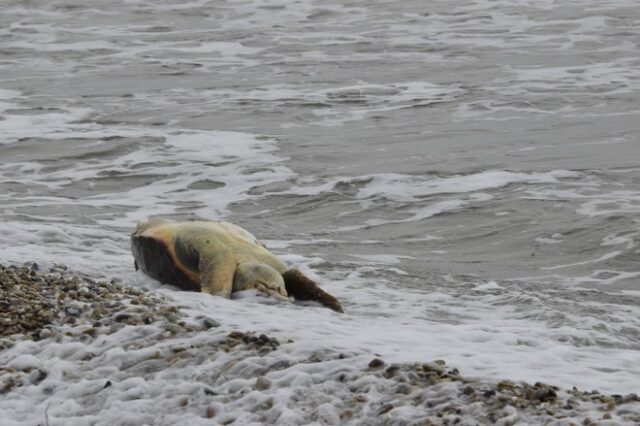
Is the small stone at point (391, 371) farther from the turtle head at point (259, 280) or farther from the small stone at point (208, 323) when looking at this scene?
the turtle head at point (259, 280)

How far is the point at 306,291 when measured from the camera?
715cm

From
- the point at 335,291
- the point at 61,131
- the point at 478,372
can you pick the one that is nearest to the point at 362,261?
the point at 335,291

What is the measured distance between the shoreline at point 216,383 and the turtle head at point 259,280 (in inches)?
42.8

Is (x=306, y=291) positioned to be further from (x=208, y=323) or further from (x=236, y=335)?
(x=236, y=335)

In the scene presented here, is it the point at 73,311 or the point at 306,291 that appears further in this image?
the point at 306,291

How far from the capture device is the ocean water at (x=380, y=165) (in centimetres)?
693

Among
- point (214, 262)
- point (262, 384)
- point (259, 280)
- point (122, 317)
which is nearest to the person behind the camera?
point (262, 384)

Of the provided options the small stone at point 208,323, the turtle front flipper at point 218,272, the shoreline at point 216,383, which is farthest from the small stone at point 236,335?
the turtle front flipper at point 218,272

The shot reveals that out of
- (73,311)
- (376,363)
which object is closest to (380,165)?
(73,311)

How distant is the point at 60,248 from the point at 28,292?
2155 mm

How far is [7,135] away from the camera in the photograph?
1422 cm

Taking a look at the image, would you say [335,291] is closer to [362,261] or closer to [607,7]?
[362,261]

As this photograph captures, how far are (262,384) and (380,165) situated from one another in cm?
738

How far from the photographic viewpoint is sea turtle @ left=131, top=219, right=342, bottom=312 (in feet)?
23.6
